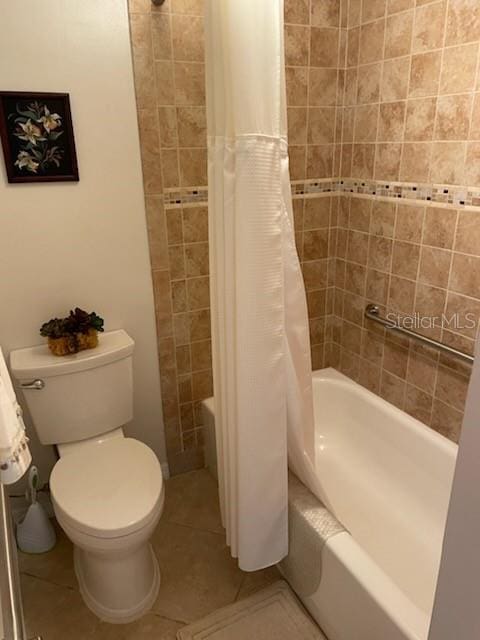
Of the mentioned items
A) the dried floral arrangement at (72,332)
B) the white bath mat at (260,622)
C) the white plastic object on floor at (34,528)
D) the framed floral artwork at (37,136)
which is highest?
the framed floral artwork at (37,136)

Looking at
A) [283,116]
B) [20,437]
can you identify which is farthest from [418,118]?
[20,437]

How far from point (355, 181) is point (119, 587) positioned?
1.88m

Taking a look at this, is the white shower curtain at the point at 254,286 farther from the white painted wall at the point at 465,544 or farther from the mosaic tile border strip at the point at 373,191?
the white painted wall at the point at 465,544

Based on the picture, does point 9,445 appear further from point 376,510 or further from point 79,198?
point 376,510

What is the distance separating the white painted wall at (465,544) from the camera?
528mm

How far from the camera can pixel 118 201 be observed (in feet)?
6.08

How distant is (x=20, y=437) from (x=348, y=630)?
1156 mm

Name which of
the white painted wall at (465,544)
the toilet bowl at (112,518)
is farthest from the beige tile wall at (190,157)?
the white painted wall at (465,544)

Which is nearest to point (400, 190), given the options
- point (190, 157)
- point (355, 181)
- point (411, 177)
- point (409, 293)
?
point (411, 177)

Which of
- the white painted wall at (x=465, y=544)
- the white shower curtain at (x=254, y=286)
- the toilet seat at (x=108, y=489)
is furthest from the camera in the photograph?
the toilet seat at (x=108, y=489)

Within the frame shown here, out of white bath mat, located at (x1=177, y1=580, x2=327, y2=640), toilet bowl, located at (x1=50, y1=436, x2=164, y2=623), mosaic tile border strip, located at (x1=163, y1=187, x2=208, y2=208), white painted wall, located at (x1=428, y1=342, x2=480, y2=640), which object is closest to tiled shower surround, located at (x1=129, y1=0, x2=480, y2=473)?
mosaic tile border strip, located at (x1=163, y1=187, x2=208, y2=208)

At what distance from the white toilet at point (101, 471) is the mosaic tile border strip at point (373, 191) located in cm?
63

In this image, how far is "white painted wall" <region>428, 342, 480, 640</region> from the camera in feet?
1.73

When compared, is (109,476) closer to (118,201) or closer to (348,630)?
(348,630)
